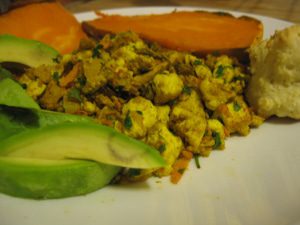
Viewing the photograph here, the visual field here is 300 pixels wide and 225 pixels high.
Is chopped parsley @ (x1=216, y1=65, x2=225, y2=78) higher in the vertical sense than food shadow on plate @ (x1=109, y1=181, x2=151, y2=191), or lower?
higher

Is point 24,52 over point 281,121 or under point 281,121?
over

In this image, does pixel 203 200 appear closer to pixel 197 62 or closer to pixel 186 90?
pixel 186 90

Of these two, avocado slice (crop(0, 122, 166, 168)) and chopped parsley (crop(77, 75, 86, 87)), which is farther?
chopped parsley (crop(77, 75, 86, 87))

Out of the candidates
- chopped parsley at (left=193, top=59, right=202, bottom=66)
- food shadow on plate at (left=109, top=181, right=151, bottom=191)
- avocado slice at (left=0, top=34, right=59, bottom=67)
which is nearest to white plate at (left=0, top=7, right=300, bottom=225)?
food shadow on plate at (left=109, top=181, right=151, bottom=191)

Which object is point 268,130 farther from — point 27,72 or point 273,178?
point 27,72

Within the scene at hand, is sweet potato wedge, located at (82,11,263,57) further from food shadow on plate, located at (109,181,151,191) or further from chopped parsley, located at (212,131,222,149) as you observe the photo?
food shadow on plate, located at (109,181,151,191)

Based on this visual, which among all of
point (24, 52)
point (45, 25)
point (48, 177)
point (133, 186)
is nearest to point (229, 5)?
point (45, 25)

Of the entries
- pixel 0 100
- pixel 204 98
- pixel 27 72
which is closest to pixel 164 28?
pixel 204 98
